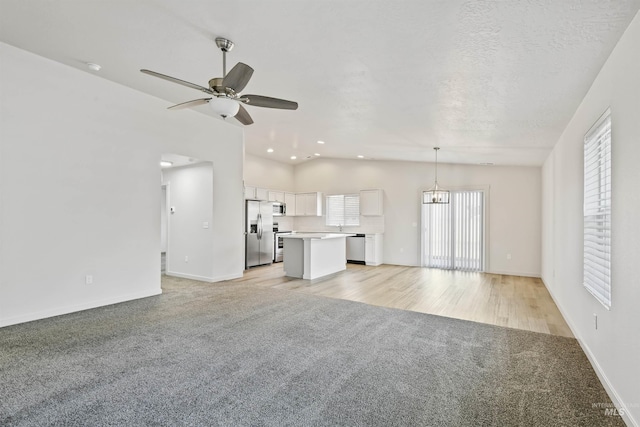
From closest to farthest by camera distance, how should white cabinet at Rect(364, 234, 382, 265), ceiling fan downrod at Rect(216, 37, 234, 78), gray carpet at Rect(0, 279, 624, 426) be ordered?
gray carpet at Rect(0, 279, 624, 426) < ceiling fan downrod at Rect(216, 37, 234, 78) < white cabinet at Rect(364, 234, 382, 265)

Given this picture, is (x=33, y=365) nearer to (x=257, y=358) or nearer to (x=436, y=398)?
(x=257, y=358)

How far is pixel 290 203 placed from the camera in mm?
9977

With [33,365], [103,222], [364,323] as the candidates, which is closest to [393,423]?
[364,323]

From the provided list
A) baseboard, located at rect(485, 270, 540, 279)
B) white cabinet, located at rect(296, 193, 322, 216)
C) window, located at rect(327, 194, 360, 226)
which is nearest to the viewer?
baseboard, located at rect(485, 270, 540, 279)

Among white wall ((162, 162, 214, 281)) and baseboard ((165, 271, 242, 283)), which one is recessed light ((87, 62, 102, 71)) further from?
baseboard ((165, 271, 242, 283))

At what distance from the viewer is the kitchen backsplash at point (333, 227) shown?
29.7 ft

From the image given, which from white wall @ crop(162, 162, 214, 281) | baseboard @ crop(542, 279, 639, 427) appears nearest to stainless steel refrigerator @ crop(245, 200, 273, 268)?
white wall @ crop(162, 162, 214, 281)

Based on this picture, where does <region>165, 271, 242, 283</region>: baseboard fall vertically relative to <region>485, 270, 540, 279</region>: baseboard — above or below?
above

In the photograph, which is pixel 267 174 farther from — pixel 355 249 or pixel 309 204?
pixel 355 249

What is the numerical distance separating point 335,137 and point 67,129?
169 inches

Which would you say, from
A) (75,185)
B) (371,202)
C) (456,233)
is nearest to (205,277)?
(75,185)

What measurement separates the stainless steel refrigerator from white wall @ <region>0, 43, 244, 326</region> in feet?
9.67

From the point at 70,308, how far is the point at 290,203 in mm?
6538

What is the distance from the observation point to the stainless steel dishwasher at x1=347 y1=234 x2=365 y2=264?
8828mm
